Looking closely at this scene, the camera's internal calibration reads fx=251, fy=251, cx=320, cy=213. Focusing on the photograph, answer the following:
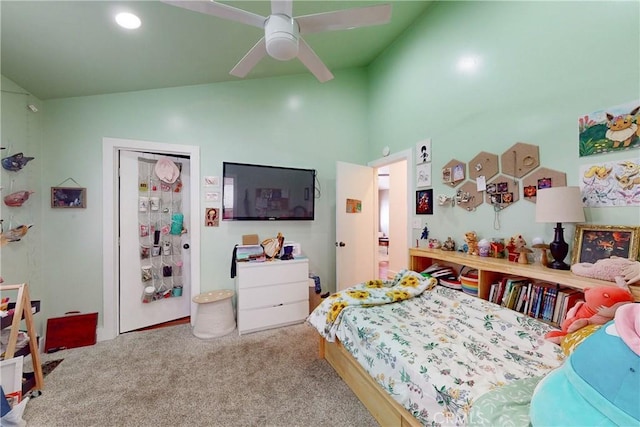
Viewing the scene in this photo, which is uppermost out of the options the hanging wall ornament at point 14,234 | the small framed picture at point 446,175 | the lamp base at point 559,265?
the small framed picture at point 446,175

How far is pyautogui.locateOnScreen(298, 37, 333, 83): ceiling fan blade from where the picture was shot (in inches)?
63.1

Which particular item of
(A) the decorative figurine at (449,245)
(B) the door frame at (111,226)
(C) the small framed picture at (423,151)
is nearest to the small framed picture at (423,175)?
(C) the small framed picture at (423,151)

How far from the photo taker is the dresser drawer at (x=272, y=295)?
103 inches

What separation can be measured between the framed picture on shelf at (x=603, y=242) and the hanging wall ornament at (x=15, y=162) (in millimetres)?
4067

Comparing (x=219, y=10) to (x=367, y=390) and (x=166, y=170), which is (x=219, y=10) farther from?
(x=367, y=390)

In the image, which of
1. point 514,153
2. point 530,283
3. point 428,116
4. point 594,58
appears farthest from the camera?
point 428,116

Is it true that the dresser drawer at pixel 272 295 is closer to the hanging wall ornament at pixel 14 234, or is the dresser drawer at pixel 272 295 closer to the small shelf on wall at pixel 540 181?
the hanging wall ornament at pixel 14 234

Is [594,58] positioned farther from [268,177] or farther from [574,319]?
[268,177]

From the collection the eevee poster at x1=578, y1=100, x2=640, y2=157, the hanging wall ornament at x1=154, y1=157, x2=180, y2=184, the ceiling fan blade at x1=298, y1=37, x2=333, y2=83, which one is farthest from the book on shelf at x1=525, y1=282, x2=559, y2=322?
the hanging wall ornament at x1=154, y1=157, x2=180, y2=184

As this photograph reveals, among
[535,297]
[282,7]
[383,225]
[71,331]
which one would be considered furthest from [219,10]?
[383,225]

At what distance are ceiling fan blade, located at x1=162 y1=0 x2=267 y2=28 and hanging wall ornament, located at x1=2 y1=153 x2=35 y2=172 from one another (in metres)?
1.93

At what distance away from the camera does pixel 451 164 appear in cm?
246

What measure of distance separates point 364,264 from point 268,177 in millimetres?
1752

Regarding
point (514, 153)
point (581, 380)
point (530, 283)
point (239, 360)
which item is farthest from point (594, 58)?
point (239, 360)
